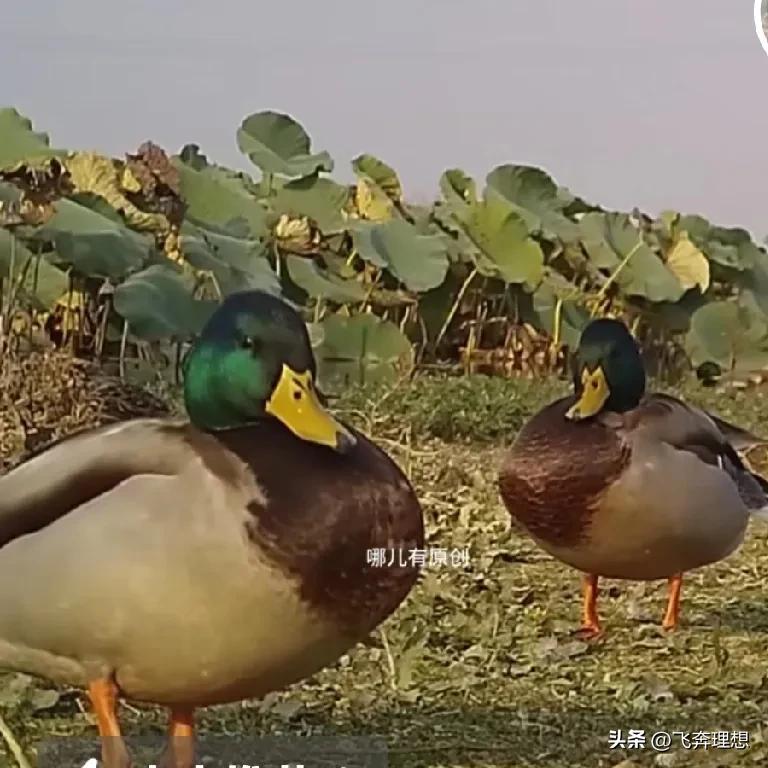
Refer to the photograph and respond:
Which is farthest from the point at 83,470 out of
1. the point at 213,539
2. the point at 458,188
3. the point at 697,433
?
the point at 697,433

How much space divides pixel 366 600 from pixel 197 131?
0.66m

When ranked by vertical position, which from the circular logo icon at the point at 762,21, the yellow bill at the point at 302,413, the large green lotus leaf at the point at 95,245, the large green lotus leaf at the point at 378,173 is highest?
the circular logo icon at the point at 762,21

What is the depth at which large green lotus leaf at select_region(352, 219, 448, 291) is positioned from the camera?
225 cm

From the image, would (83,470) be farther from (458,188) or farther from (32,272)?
(458,188)

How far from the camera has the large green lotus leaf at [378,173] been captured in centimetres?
218

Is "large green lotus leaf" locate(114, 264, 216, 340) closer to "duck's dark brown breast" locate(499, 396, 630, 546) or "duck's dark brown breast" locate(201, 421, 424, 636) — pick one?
"duck's dark brown breast" locate(201, 421, 424, 636)

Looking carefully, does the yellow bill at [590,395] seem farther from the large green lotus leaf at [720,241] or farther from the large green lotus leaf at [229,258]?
the large green lotus leaf at [229,258]

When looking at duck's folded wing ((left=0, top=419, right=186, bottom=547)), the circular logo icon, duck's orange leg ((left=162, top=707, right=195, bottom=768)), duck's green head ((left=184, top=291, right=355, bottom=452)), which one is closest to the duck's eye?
duck's green head ((left=184, top=291, right=355, bottom=452))

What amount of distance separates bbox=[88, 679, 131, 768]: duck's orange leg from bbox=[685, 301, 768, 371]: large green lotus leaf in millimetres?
891

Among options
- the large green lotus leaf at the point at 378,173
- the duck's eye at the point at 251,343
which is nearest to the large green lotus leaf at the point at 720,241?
the large green lotus leaf at the point at 378,173

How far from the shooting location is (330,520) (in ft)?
6.18

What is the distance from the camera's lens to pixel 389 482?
1968mm

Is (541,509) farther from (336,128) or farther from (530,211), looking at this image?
(336,128)

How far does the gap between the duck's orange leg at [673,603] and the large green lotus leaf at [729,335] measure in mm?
297
